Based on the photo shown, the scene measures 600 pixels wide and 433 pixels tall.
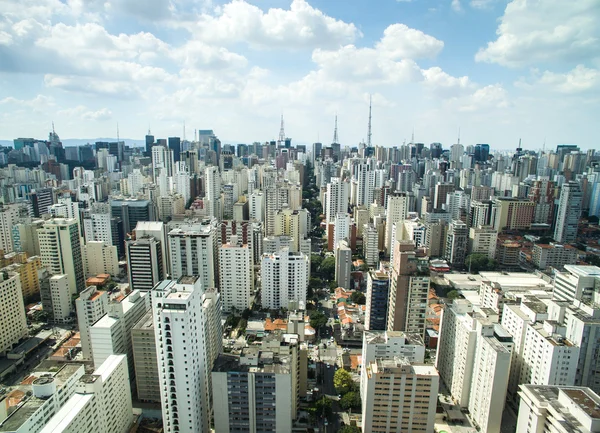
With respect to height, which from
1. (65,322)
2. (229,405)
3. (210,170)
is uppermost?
(210,170)

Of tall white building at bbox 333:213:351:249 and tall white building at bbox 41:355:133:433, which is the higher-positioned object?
tall white building at bbox 333:213:351:249

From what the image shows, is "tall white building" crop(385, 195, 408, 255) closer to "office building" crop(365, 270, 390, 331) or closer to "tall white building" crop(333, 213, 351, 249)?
"tall white building" crop(333, 213, 351, 249)

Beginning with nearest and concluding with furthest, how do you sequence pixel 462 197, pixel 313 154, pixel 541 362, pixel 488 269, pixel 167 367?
1. pixel 167 367
2. pixel 541 362
3. pixel 488 269
4. pixel 462 197
5. pixel 313 154

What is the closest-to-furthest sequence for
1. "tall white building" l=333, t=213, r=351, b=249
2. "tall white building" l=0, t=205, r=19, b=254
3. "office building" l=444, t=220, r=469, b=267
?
"tall white building" l=0, t=205, r=19, b=254, "tall white building" l=333, t=213, r=351, b=249, "office building" l=444, t=220, r=469, b=267

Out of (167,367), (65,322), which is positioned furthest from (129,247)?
(167,367)

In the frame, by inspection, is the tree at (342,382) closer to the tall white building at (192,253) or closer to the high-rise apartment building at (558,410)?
the high-rise apartment building at (558,410)

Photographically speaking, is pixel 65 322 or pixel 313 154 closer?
pixel 65 322

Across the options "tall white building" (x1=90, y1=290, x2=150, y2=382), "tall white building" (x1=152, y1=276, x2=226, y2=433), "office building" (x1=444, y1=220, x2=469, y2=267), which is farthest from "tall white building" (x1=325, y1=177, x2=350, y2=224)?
"tall white building" (x1=152, y1=276, x2=226, y2=433)

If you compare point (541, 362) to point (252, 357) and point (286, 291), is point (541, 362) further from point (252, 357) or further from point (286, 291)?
point (286, 291)
